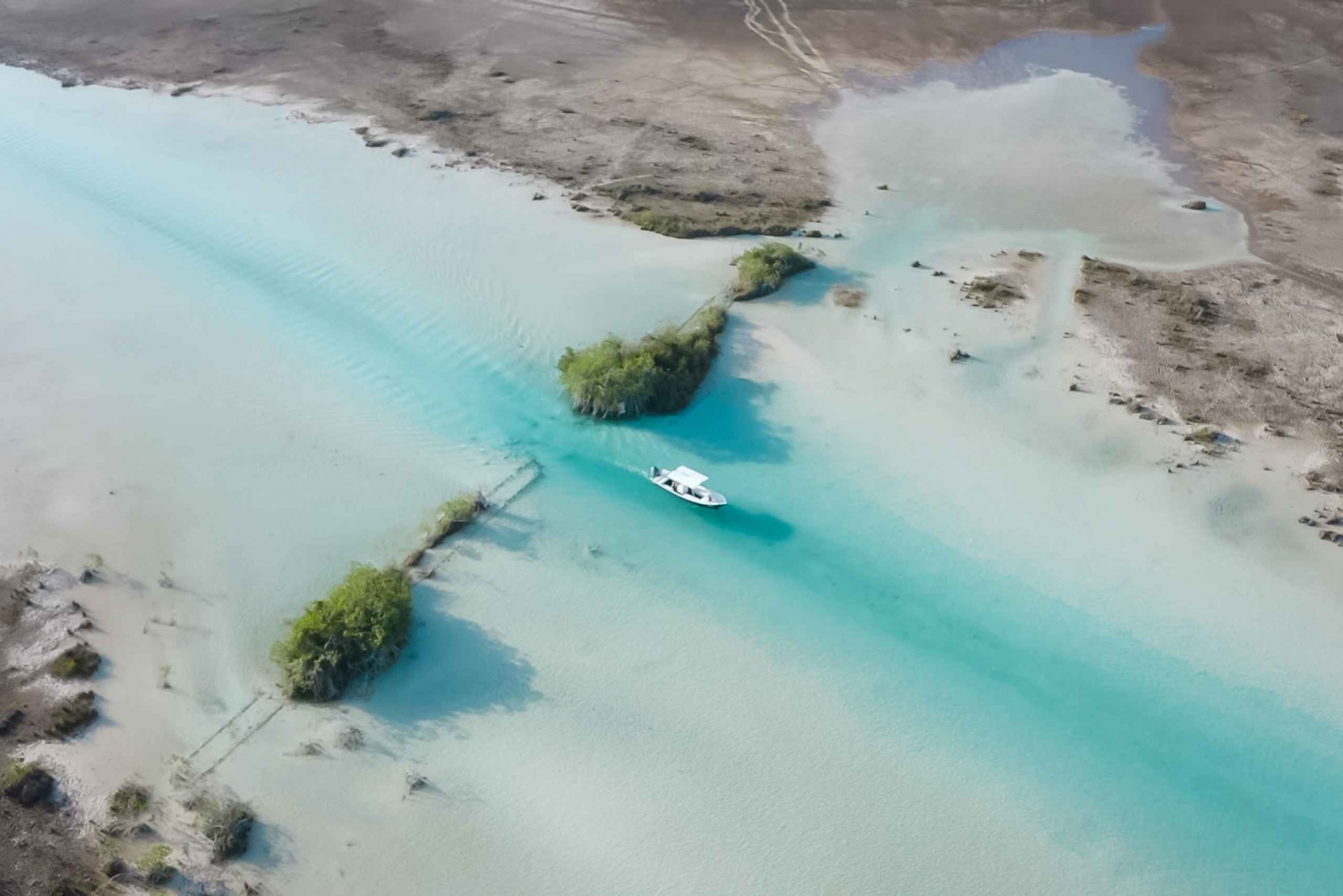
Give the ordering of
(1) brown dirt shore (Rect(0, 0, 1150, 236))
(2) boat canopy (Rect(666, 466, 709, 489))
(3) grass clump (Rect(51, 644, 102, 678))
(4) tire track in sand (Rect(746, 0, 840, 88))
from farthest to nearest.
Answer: (4) tire track in sand (Rect(746, 0, 840, 88)), (1) brown dirt shore (Rect(0, 0, 1150, 236)), (2) boat canopy (Rect(666, 466, 709, 489)), (3) grass clump (Rect(51, 644, 102, 678))

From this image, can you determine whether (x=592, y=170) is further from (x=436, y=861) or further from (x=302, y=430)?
(x=436, y=861)

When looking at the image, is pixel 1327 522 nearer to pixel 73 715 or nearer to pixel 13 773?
pixel 73 715

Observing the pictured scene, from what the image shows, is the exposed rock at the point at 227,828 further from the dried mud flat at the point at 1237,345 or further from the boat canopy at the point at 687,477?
the dried mud flat at the point at 1237,345

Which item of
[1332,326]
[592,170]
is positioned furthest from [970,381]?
[592,170]

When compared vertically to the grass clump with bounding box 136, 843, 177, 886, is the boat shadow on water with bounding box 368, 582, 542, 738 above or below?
above

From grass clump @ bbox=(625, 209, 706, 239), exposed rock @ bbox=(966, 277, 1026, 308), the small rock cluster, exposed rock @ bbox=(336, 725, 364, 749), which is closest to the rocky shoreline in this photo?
exposed rock @ bbox=(336, 725, 364, 749)

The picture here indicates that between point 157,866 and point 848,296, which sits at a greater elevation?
point 848,296

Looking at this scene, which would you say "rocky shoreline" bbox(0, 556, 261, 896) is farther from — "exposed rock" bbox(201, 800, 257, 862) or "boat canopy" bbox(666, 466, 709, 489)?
"boat canopy" bbox(666, 466, 709, 489)

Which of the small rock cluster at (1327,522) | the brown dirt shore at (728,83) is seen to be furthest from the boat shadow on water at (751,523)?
the small rock cluster at (1327,522)

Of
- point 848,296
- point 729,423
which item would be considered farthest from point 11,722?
point 848,296
